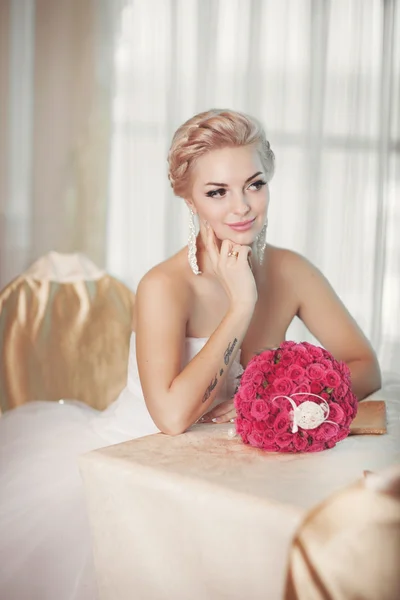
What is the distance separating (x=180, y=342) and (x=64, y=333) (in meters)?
1.50

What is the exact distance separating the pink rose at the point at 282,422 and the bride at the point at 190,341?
0.32 m

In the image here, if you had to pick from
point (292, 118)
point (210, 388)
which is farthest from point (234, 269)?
point (292, 118)

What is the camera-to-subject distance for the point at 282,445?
5.14ft

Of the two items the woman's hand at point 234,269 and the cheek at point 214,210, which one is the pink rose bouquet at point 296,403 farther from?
the cheek at point 214,210

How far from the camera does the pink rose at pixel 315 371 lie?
1.61 metres

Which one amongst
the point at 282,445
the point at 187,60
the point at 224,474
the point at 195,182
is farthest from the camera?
the point at 187,60

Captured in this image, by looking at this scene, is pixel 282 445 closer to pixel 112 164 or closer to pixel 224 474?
pixel 224 474

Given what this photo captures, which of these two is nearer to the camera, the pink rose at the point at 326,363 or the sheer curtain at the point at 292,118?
the pink rose at the point at 326,363

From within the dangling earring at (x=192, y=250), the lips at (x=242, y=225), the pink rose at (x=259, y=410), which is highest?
the lips at (x=242, y=225)

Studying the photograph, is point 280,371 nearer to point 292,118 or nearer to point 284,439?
point 284,439

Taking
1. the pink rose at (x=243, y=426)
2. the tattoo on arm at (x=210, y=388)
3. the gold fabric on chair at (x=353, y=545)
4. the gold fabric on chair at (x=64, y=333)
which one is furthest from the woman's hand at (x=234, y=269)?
the gold fabric on chair at (x=64, y=333)

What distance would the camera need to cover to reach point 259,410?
5.13 ft

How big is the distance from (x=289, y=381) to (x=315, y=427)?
0.36 feet

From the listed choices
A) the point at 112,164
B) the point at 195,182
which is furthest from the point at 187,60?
the point at 195,182
